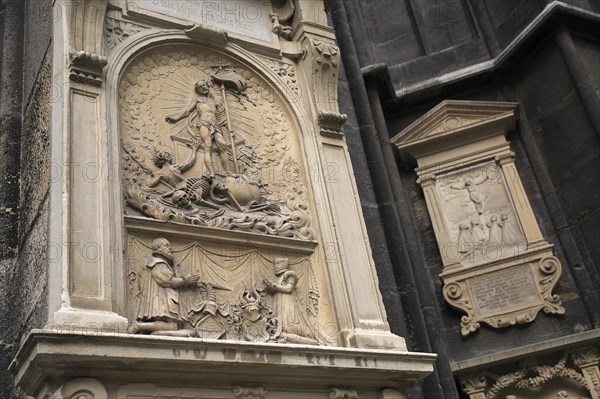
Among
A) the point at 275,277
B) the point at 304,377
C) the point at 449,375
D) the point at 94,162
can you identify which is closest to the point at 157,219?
the point at 94,162

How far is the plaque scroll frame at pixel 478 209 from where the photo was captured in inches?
306

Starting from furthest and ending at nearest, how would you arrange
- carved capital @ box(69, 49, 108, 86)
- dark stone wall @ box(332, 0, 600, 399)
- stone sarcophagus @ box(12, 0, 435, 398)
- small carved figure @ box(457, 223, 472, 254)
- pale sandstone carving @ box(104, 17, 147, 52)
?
1. small carved figure @ box(457, 223, 472, 254)
2. dark stone wall @ box(332, 0, 600, 399)
3. pale sandstone carving @ box(104, 17, 147, 52)
4. carved capital @ box(69, 49, 108, 86)
5. stone sarcophagus @ box(12, 0, 435, 398)

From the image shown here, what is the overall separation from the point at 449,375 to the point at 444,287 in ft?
4.51

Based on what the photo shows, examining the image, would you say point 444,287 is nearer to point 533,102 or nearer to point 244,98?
point 533,102

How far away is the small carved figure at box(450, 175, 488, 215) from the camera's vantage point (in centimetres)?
845

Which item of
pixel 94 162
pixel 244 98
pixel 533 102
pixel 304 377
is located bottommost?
pixel 304 377

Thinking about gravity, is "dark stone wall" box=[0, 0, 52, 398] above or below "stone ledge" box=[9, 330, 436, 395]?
above

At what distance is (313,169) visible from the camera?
5801 millimetres

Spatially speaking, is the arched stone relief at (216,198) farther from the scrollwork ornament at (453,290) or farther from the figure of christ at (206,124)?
the scrollwork ornament at (453,290)

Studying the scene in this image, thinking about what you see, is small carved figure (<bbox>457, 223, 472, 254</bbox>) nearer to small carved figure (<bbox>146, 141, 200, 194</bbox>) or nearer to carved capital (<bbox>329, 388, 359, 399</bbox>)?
carved capital (<bbox>329, 388, 359, 399</bbox>)

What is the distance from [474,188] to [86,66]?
526 cm

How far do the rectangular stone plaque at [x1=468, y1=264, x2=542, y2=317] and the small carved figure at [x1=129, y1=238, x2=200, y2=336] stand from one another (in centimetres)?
421

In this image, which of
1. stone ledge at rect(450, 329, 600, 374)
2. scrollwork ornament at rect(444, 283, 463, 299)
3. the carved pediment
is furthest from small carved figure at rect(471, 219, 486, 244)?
stone ledge at rect(450, 329, 600, 374)

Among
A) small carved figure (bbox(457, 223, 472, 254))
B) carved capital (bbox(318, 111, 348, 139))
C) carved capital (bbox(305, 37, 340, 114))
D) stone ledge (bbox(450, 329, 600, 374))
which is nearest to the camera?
carved capital (bbox(318, 111, 348, 139))
